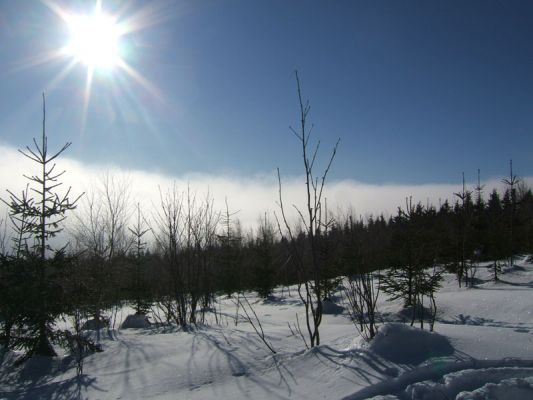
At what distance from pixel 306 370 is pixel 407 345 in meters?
1.04

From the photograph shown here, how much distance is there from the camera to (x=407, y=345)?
3.67 m

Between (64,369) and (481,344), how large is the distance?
17.9 ft

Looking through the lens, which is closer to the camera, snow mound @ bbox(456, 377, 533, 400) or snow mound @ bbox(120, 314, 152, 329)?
snow mound @ bbox(456, 377, 533, 400)

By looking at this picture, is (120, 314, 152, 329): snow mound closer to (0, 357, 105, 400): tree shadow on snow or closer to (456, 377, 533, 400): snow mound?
(0, 357, 105, 400): tree shadow on snow

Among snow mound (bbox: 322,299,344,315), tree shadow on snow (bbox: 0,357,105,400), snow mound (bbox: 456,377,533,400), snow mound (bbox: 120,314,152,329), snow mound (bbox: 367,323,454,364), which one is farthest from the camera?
snow mound (bbox: 322,299,344,315)

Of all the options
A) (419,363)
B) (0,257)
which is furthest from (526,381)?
(0,257)

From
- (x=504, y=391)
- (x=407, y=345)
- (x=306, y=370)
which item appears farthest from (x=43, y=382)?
(x=504, y=391)

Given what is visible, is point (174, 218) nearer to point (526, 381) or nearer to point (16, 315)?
point (16, 315)

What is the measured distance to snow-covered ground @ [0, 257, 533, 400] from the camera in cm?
300

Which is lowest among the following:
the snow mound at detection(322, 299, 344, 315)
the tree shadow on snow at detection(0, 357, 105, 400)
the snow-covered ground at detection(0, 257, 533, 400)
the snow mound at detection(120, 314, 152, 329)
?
the snow mound at detection(322, 299, 344, 315)

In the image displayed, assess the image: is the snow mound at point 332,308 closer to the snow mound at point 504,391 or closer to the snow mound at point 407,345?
the snow mound at point 407,345

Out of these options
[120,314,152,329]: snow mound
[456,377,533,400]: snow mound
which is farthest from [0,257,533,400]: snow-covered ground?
[120,314,152,329]: snow mound

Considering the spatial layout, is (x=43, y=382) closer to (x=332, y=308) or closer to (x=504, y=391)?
(x=504, y=391)

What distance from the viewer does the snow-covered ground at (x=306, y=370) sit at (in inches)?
118
